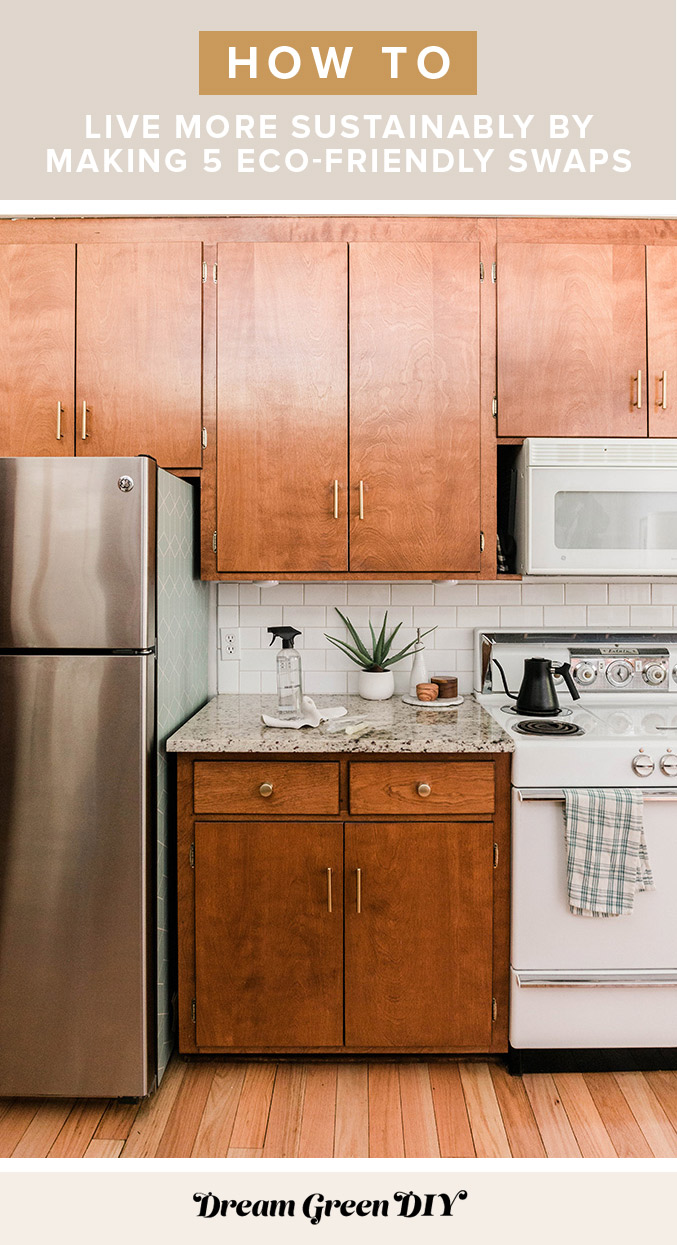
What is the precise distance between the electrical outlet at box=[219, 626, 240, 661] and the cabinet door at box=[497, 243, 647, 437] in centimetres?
113

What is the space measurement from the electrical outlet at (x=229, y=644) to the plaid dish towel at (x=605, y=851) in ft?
4.02

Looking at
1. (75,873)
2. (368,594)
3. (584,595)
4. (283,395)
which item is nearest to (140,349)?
(283,395)

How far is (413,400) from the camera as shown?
7.09 ft

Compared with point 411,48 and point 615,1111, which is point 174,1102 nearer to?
point 615,1111

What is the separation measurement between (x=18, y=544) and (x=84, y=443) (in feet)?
1.94

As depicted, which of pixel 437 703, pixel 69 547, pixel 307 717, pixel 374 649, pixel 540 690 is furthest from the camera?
pixel 374 649

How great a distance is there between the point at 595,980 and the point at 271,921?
88cm

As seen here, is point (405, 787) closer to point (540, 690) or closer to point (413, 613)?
point (540, 690)

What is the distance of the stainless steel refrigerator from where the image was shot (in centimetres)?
171

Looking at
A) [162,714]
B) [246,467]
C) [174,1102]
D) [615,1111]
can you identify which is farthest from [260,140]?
[615,1111]

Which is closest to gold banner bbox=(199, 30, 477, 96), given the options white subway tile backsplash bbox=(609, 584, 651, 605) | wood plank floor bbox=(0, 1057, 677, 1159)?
white subway tile backsplash bbox=(609, 584, 651, 605)

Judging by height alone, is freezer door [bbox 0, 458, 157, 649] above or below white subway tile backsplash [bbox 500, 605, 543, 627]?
above

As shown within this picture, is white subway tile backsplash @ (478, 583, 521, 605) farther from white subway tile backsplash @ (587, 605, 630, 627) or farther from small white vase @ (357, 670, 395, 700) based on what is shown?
small white vase @ (357, 670, 395, 700)

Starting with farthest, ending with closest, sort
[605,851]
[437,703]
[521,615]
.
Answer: [521,615]
[437,703]
[605,851]
